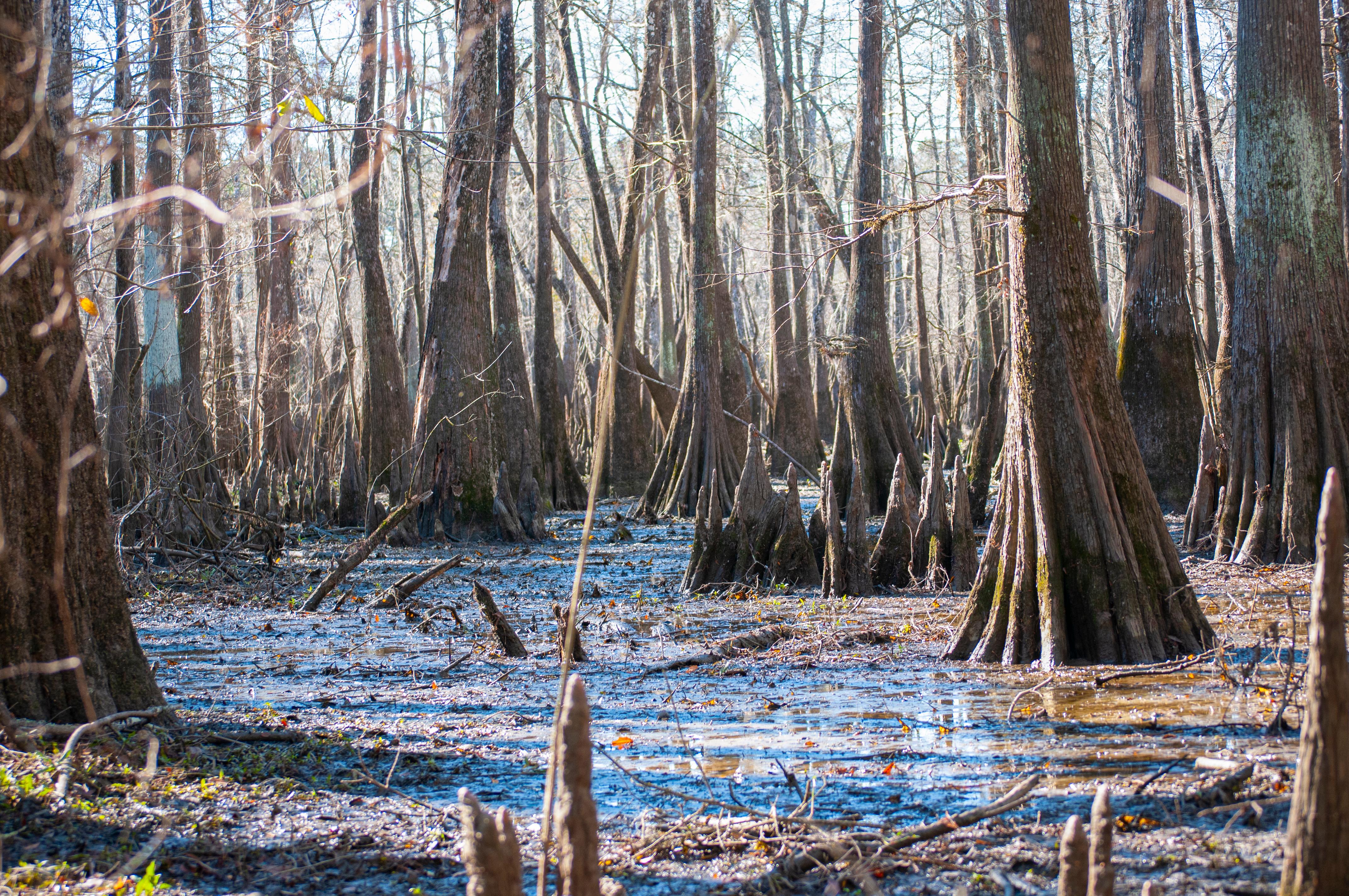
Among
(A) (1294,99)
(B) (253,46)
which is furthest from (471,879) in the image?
(A) (1294,99)

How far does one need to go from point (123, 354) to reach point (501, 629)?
646 centimetres

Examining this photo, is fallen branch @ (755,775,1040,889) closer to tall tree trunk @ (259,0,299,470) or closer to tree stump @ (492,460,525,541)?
tree stump @ (492,460,525,541)

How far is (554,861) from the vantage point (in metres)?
Answer: 2.93

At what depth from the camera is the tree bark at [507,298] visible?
12.6 meters

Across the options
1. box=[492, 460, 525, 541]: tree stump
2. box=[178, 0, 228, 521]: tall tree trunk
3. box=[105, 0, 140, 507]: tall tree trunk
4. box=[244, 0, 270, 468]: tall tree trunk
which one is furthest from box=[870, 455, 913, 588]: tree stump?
box=[105, 0, 140, 507]: tall tree trunk

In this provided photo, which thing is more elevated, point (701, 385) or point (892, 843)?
point (701, 385)

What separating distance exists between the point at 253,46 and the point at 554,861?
519cm

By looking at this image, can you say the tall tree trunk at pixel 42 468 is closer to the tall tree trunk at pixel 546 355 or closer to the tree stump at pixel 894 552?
the tree stump at pixel 894 552

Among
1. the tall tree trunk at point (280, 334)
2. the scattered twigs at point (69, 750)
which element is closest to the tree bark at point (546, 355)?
the tall tree trunk at point (280, 334)

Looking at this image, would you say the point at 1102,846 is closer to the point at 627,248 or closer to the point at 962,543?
the point at 962,543

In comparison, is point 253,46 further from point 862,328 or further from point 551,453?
point 551,453

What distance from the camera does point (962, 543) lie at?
7398mm

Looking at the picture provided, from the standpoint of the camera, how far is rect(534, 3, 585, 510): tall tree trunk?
14.9m

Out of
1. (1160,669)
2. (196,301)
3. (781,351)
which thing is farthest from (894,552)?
(781,351)
